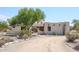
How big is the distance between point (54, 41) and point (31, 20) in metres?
3.66

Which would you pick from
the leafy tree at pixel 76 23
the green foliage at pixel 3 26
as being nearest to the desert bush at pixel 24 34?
the green foliage at pixel 3 26

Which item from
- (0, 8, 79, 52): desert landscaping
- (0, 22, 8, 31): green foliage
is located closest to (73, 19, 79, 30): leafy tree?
(0, 8, 79, 52): desert landscaping

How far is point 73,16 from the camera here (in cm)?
950

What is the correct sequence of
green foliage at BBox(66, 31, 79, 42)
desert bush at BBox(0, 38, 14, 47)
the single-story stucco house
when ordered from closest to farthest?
desert bush at BBox(0, 38, 14, 47)
the single-story stucco house
green foliage at BBox(66, 31, 79, 42)

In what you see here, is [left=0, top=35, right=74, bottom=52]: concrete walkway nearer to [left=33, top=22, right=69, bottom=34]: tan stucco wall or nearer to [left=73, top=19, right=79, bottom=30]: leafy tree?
[left=33, top=22, right=69, bottom=34]: tan stucco wall

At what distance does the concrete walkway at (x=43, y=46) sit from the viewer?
9.17 metres

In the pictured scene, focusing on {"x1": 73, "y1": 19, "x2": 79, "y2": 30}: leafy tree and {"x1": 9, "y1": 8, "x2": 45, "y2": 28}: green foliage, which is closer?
{"x1": 73, "y1": 19, "x2": 79, "y2": 30}: leafy tree

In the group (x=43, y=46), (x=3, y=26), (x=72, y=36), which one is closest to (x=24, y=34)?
(x=3, y=26)

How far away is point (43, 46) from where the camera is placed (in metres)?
9.62

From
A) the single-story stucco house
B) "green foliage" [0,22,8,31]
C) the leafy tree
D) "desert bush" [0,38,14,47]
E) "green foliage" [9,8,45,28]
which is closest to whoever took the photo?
the leafy tree

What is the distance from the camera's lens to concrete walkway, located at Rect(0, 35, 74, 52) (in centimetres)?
917

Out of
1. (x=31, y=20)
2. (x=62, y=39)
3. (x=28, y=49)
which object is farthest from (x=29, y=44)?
(x=31, y=20)

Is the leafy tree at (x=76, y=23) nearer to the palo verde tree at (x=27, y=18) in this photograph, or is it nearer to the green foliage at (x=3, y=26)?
the palo verde tree at (x=27, y=18)
